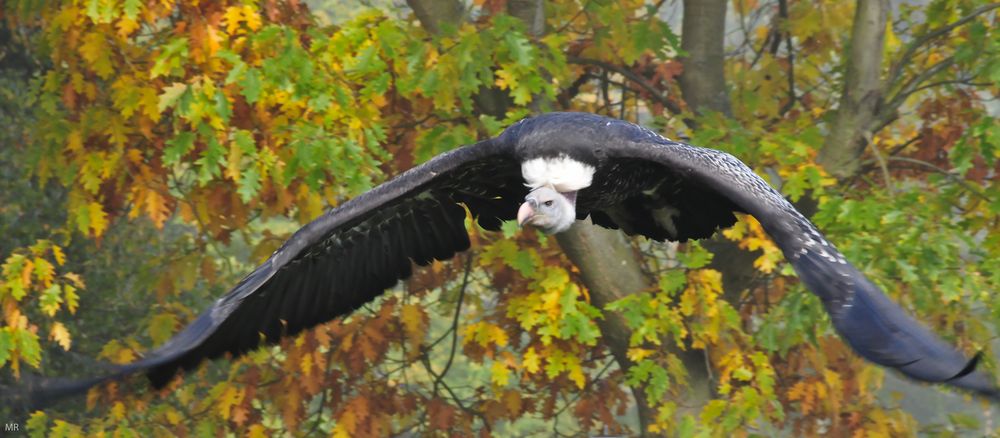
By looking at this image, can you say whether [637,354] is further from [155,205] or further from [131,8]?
[131,8]

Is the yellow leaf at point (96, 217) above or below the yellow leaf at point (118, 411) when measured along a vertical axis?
above

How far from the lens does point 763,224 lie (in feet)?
15.2

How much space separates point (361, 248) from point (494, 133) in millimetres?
1765

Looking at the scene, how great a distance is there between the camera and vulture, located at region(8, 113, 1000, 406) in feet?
14.2

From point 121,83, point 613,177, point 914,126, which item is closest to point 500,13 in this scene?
point 121,83

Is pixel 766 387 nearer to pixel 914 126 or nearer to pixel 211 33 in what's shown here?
pixel 914 126

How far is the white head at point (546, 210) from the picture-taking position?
5.19 meters

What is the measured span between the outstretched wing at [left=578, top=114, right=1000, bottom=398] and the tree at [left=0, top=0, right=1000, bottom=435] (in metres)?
1.50

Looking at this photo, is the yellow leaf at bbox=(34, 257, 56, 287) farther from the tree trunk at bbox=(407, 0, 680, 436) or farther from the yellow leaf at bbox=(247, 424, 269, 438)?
the tree trunk at bbox=(407, 0, 680, 436)

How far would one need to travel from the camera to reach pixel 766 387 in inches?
300

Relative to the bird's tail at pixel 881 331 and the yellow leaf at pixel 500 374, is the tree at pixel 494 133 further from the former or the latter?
the bird's tail at pixel 881 331

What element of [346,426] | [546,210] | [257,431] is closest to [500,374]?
[346,426]

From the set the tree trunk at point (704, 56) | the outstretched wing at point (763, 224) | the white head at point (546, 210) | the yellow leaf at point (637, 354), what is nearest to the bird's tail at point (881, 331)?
the outstretched wing at point (763, 224)

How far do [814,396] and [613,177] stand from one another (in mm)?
3294
